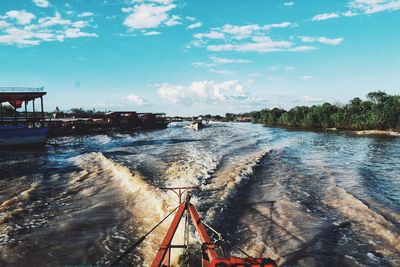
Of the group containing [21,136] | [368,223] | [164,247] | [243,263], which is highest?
[21,136]

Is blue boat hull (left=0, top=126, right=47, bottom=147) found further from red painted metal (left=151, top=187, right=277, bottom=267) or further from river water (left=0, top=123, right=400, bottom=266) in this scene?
red painted metal (left=151, top=187, right=277, bottom=267)

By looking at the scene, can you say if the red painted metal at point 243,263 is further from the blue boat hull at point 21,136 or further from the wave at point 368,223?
the blue boat hull at point 21,136

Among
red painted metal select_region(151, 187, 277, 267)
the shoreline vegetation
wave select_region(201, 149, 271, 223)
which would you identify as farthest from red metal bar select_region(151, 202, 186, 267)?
the shoreline vegetation

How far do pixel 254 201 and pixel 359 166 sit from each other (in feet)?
42.2

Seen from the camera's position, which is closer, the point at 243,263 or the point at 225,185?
the point at 243,263

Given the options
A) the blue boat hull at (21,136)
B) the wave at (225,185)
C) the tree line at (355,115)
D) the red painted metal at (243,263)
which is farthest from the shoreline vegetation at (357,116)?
the red painted metal at (243,263)

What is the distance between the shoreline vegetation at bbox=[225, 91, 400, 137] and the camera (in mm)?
57875

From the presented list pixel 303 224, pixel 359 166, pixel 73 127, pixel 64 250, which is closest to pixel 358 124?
pixel 359 166

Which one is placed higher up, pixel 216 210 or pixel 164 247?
pixel 164 247

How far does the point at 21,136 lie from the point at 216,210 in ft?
101

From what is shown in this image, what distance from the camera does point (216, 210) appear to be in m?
11.7

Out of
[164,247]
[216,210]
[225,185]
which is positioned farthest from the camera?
[225,185]

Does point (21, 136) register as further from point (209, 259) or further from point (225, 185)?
point (209, 259)

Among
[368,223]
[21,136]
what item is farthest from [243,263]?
[21,136]
